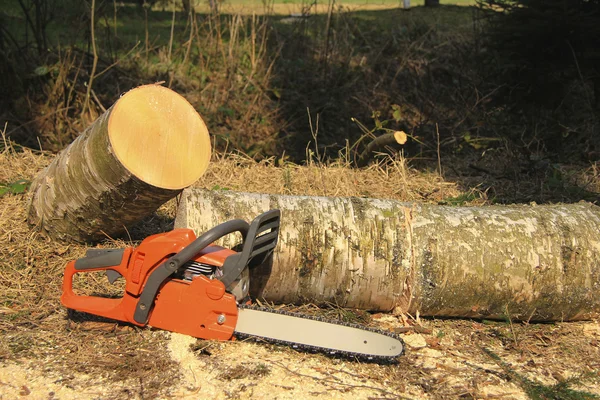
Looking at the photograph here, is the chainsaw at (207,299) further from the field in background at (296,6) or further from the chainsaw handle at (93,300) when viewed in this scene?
the field in background at (296,6)

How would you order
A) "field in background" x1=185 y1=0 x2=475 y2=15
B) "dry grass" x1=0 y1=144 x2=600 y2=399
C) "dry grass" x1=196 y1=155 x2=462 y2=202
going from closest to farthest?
"dry grass" x1=0 y1=144 x2=600 y2=399, "dry grass" x1=196 y1=155 x2=462 y2=202, "field in background" x1=185 y1=0 x2=475 y2=15

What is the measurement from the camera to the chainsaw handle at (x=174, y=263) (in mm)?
2818

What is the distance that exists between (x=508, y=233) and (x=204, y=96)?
5377mm

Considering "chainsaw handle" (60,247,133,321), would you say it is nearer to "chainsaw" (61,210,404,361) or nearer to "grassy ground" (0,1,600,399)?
"chainsaw" (61,210,404,361)

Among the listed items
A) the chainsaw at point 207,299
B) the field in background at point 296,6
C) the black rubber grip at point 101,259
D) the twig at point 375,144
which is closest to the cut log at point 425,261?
the chainsaw at point 207,299

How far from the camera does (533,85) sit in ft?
23.3

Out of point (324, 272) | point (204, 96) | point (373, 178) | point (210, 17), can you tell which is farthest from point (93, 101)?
point (324, 272)

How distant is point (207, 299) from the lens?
2947 mm

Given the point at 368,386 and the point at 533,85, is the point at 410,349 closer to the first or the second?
the point at 368,386

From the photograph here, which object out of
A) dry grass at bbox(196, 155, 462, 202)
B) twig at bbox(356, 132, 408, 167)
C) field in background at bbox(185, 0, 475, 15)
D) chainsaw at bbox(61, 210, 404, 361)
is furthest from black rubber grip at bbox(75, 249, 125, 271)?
field in background at bbox(185, 0, 475, 15)

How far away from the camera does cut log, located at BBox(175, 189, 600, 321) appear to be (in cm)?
342

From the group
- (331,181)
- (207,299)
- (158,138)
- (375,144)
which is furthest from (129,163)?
(375,144)

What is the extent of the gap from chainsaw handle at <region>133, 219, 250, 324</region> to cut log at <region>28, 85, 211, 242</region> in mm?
611

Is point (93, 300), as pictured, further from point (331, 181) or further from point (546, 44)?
A: point (546, 44)
